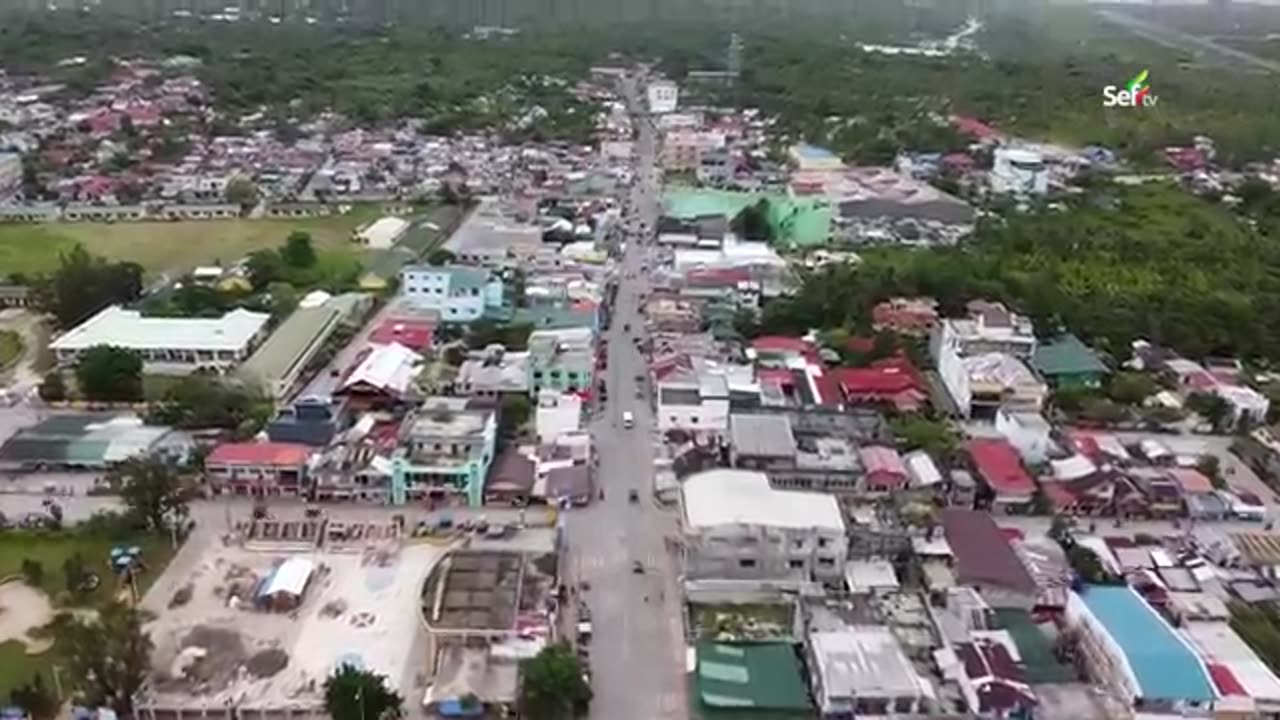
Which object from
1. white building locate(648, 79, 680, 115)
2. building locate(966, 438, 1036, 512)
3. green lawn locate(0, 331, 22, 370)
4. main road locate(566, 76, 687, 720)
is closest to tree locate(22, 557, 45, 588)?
main road locate(566, 76, 687, 720)

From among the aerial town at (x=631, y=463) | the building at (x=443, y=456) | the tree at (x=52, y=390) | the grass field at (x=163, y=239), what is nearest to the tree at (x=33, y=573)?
the aerial town at (x=631, y=463)

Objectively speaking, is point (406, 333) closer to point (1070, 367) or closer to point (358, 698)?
point (358, 698)

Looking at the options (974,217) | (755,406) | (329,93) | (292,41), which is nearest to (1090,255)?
(974,217)

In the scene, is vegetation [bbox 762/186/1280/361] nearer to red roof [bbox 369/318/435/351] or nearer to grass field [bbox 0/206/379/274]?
red roof [bbox 369/318/435/351]

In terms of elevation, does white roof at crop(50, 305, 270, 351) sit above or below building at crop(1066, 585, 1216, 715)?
below

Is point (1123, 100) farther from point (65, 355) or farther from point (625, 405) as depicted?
point (65, 355)

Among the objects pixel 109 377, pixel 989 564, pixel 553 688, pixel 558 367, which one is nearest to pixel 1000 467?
pixel 989 564
